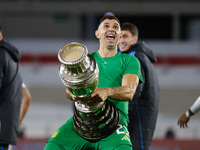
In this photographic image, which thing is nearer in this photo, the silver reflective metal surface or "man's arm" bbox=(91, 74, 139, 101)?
the silver reflective metal surface

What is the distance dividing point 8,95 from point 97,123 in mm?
1476

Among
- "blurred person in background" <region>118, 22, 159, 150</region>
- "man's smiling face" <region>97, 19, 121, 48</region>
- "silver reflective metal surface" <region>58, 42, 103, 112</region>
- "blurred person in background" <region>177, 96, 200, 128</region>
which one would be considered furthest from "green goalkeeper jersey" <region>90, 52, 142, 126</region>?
"blurred person in background" <region>177, 96, 200, 128</region>

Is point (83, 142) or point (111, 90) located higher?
point (111, 90)

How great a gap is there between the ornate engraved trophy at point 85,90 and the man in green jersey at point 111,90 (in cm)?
6

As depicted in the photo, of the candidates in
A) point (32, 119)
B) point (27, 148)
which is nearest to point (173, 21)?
point (32, 119)

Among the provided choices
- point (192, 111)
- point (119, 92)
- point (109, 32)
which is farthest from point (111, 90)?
point (192, 111)

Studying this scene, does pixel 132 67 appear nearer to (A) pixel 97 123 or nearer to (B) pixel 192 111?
(A) pixel 97 123

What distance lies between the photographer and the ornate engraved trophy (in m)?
2.86

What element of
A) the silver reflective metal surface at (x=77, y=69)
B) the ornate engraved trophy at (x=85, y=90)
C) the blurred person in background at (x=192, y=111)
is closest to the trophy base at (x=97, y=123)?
the ornate engraved trophy at (x=85, y=90)

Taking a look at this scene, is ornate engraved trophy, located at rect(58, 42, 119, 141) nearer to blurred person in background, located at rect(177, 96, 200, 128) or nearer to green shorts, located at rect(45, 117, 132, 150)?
green shorts, located at rect(45, 117, 132, 150)

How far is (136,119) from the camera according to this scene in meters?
4.83

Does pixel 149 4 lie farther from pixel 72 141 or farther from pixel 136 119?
pixel 72 141

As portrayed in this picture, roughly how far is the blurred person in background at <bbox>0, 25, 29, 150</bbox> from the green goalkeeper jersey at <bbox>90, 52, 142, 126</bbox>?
1165 mm

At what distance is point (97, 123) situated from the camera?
10.8ft
